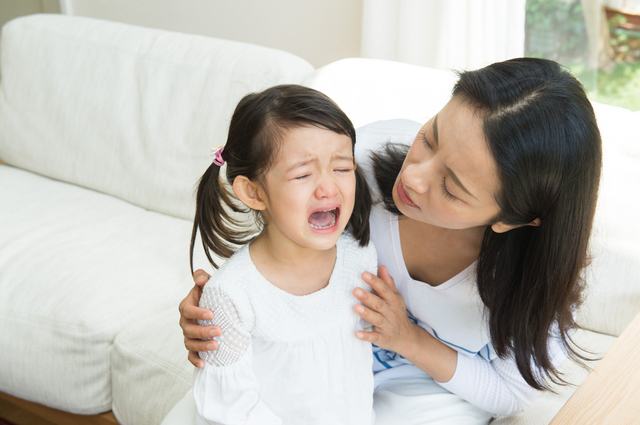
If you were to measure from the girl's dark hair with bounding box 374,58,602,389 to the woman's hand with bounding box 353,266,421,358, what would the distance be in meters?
0.15

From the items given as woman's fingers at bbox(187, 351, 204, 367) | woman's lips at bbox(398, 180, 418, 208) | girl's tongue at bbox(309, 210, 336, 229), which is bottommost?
woman's fingers at bbox(187, 351, 204, 367)

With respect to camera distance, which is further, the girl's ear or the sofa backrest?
the sofa backrest

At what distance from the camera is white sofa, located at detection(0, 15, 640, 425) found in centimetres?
135

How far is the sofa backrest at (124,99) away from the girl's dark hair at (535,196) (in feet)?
3.15

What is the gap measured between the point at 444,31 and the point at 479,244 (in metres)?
1.35

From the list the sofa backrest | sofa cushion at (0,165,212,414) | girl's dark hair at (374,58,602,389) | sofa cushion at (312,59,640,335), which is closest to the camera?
girl's dark hair at (374,58,602,389)

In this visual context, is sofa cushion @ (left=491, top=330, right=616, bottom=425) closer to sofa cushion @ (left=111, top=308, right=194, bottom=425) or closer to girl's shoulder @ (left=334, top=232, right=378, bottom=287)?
girl's shoulder @ (left=334, top=232, right=378, bottom=287)

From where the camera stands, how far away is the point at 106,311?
151 cm

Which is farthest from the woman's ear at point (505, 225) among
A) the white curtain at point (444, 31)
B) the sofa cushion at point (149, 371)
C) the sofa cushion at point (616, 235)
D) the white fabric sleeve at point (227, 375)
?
the white curtain at point (444, 31)

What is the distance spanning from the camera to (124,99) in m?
2.00

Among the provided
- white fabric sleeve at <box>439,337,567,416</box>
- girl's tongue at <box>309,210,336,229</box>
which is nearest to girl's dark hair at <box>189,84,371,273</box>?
girl's tongue at <box>309,210,336,229</box>

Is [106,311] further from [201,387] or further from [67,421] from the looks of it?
[201,387]

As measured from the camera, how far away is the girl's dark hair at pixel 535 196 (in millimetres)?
836

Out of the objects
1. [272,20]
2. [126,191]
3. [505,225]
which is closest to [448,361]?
[505,225]
